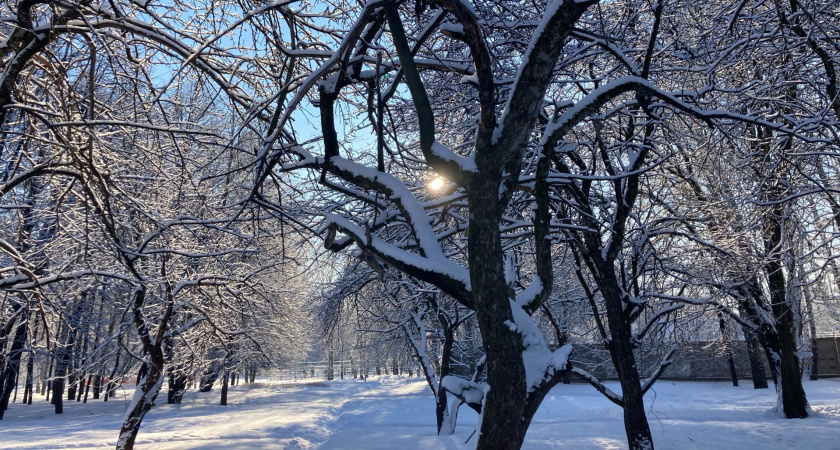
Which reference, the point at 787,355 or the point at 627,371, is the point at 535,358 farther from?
the point at 787,355

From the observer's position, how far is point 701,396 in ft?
62.3

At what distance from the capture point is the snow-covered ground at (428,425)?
10086 millimetres

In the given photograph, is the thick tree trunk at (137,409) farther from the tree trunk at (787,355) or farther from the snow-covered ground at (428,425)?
the tree trunk at (787,355)

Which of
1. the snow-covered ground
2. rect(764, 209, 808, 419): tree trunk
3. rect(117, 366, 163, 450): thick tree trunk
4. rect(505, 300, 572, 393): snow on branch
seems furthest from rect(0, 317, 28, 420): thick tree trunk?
rect(764, 209, 808, 419): tree trunk

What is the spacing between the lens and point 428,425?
14984mm

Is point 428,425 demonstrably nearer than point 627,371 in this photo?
No

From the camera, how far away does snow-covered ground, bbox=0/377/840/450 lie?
10.1m

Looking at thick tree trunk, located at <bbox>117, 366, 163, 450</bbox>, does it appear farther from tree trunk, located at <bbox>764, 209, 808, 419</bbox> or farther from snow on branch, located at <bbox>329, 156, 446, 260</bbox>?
tree trunk, located at <bbox>764, 209, 808, 419</bbox>

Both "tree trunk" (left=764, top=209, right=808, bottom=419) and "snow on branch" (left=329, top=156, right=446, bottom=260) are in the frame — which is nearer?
"snow on branch" (left=329, top=156, right=446, bottom=260)

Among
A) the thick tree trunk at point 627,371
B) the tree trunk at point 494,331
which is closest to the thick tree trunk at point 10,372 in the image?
the thick tree trunk at point 627,371

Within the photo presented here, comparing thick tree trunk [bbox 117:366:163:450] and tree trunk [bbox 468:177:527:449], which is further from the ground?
tree trunk [bbox 468:177:527:449]

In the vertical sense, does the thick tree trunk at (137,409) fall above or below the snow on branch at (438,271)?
below

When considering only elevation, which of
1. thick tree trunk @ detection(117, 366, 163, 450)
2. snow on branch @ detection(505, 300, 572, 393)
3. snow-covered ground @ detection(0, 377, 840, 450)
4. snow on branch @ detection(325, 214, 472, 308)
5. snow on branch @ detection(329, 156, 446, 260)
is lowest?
snow-covered ground @ detection(0, 377, 840, 450)

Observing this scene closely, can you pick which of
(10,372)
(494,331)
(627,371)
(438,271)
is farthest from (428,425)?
(10,372)
